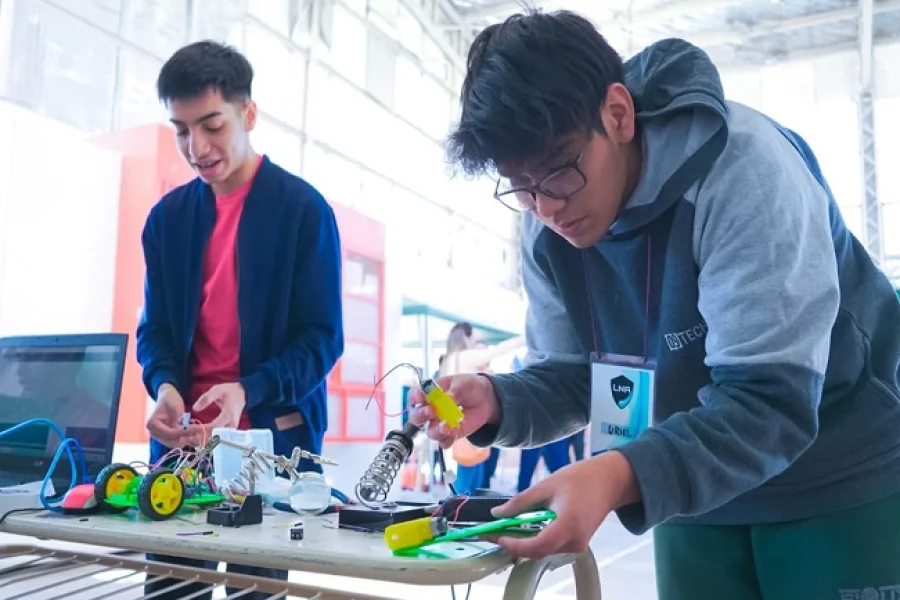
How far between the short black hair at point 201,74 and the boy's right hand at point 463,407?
73 cm

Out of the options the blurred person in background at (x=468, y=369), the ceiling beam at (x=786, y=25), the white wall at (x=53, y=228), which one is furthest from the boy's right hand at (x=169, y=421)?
the ceiling beam at (x=786, y=25)

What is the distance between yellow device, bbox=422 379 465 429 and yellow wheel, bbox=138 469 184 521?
0.28 m

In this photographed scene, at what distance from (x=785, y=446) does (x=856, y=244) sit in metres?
0.28

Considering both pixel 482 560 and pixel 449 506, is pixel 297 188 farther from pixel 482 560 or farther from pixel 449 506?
pixel 482 560

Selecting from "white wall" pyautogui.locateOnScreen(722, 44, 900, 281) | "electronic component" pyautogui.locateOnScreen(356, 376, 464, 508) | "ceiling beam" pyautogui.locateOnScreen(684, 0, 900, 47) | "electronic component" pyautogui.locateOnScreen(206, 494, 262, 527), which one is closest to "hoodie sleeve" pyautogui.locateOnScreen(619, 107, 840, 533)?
"electronic component" pyautogui.locateOnScreen(356, 376, 464, 508)

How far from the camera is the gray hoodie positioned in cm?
56

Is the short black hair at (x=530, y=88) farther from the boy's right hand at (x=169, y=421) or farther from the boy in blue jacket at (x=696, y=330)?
the boy's right hand at (x=169, y=421)

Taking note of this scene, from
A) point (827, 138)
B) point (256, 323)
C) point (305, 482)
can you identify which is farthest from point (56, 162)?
point (827, 138)

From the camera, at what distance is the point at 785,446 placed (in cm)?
58

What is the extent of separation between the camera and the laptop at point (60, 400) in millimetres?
1019

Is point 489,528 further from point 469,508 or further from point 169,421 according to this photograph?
point 169,421

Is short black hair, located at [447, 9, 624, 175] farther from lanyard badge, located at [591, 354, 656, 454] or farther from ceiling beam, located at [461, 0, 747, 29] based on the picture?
ceiling beam, located at [461, 0, 747, 29]

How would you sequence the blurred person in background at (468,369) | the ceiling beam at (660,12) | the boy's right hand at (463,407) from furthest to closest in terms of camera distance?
1. the ceiling beam at (660,12)
2. the blurred person in background at (468,369)
3. the boy's right hand at (463,407)

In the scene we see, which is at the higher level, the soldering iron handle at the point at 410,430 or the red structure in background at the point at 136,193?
the red structure in background at the point at 136,193
